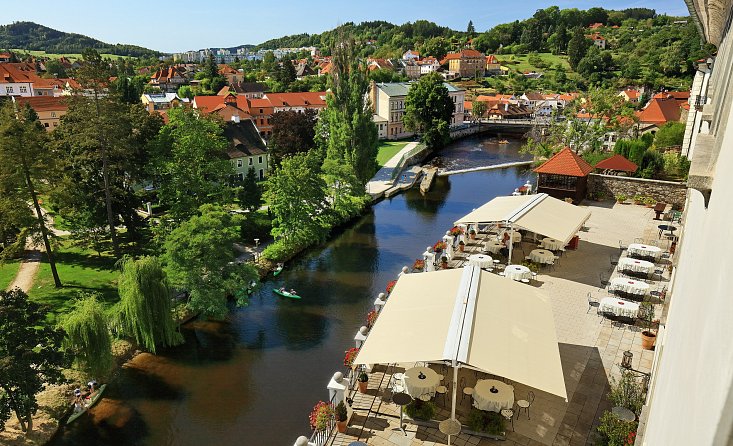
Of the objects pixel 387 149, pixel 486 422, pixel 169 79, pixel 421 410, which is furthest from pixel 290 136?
pixel 169 79

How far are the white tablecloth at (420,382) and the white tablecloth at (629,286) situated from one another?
8.85 meters

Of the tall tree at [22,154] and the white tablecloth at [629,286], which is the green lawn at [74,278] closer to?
the tall tree at [22,154]

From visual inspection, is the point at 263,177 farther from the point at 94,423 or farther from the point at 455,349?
the point at 455,349

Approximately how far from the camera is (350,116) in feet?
136

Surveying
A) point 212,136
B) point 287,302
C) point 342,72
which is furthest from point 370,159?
point 287,302

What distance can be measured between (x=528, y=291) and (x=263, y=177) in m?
35.8

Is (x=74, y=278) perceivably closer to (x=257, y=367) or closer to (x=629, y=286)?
(x=257, y=367)

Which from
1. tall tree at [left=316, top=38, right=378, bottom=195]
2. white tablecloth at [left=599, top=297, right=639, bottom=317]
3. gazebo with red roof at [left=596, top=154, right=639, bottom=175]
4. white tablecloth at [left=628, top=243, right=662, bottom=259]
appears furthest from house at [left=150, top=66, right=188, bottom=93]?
white tablecloth at [left=599, top=297, right=639, bottom=317]

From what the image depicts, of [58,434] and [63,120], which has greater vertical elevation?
[63,120]

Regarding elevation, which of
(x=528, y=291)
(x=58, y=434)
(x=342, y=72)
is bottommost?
(x=58, y=434)

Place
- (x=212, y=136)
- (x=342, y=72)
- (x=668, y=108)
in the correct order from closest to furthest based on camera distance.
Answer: (x=212, y=136)
(x=342, y=72)
(x=668, y=108)

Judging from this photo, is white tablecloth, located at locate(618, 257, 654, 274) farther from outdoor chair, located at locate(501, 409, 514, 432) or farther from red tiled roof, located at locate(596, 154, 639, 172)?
red tiled roof, located at locate(596, 154, 639, 172)

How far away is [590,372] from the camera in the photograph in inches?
529

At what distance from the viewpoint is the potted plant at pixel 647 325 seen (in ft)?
46.9
